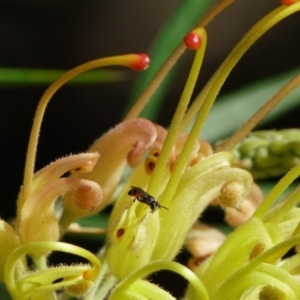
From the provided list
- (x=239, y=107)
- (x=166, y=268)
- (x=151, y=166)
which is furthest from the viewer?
(x=239, y=107)

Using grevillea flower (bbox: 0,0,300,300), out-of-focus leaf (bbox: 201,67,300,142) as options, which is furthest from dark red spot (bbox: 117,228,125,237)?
out-of-focus leaf (bbox: 201,67,300,142)

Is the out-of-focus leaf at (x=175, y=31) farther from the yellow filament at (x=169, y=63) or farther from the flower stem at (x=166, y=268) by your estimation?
the flower stem at (x=166, y=268)

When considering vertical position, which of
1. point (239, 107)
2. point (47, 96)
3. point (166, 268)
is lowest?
point (166, 268)

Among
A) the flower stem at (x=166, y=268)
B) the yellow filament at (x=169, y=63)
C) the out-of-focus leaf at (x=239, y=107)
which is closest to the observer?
the flower stem at (x=166, y=268)

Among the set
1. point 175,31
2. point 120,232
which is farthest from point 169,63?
point 175,31

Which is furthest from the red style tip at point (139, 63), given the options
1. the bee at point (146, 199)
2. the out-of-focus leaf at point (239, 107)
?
the out-of-focus leaf at point (239, 107)

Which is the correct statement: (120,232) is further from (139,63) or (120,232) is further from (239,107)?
(239,107)

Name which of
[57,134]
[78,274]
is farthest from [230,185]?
[57,134]
